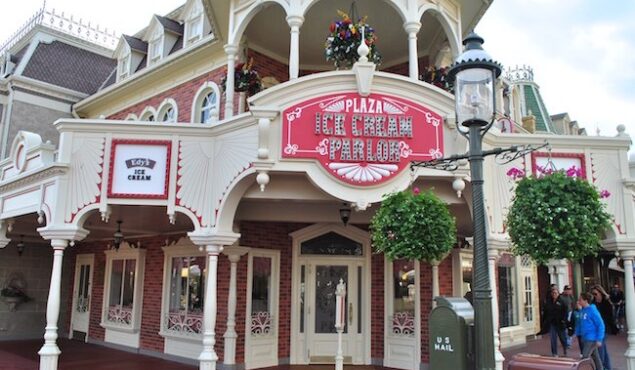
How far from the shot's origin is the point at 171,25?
15.2m

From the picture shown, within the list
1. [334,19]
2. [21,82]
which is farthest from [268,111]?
[21,82]

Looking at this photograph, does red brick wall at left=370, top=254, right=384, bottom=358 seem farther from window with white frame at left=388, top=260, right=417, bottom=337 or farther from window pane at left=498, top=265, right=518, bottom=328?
window pane at left=498, top=265, right=518, bottom=328

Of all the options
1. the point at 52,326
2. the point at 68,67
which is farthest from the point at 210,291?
the point at 68,67

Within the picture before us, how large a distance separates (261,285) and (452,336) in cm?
721

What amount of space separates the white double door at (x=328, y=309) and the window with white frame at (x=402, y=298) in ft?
2.00

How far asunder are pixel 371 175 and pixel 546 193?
124 inches

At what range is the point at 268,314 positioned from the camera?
11.4m

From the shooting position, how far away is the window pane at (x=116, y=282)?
1479 centimetres

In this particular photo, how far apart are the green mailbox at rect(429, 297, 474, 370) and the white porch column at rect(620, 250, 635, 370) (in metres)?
5.20

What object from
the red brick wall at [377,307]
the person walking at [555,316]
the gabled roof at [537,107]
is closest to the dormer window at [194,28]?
the red brick wall at [377,307]

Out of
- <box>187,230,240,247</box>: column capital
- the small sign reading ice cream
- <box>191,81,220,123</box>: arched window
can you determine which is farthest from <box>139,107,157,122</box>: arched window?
<box>187,230,240,247</box>: column capital

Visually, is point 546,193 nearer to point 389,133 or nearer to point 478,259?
point 478,259

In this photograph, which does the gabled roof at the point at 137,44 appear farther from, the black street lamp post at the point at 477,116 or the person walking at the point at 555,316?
the black street lamp post at the point at 477,116

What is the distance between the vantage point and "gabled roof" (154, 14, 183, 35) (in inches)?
591
